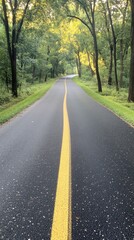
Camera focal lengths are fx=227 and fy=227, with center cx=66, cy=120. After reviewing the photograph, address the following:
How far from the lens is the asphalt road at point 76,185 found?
91.7 inches

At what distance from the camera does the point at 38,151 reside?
16.1ft

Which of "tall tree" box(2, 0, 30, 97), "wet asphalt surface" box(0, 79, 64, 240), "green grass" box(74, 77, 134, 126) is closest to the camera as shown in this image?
"wet asphalt surface" box(0, 79, 64, 240)

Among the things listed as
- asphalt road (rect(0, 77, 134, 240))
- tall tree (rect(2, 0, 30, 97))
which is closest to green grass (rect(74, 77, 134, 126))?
asphalt road (rect(0, 77, 134, 240))

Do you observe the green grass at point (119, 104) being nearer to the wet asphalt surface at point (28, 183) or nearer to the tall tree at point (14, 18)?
the wet asphalt surface at point (28, 183)

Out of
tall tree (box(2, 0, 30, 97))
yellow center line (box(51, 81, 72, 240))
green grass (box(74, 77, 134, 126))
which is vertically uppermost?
tall tree (box(2, 0, 30, 97))

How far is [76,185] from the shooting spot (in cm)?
322


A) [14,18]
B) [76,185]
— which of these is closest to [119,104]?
[14,18]

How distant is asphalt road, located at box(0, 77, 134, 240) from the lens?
2330mm

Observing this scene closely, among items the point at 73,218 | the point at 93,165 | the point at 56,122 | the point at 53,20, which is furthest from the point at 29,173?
the point at 53,20

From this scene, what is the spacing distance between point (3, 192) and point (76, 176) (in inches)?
43.5

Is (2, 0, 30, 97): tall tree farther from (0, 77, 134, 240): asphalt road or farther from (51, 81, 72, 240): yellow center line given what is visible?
(51, 81, 72, 240): yellow center line

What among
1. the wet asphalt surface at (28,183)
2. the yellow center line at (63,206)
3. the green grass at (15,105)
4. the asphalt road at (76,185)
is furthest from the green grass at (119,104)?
the yellow center line at (63,206)

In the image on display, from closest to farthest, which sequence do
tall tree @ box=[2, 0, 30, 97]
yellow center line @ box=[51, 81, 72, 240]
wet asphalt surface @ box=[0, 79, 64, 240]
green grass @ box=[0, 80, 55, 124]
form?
yellow center line @ box=[51, 81, 72, 240], wet asphalt surface @ box=[0, 79, 64, 240], green grass @ box=[0, 80, 55, 124], tall tree @ box=[2, 0, 30, 97]

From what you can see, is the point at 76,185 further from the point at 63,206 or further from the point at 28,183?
the point at 28,183
